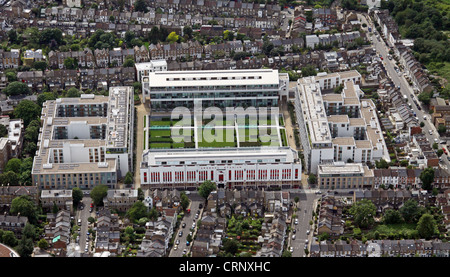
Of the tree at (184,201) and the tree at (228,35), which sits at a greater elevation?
the tree at (228,35)

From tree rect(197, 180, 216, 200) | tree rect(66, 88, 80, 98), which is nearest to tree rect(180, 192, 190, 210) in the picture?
tree rect(197, 180, 216, 200)

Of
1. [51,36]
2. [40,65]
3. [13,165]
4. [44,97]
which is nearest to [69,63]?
[40,65]

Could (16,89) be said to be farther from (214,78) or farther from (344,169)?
(344,169)

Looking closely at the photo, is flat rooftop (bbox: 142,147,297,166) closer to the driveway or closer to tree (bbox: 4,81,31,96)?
the driveway

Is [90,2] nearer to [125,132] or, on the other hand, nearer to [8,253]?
[125,132]

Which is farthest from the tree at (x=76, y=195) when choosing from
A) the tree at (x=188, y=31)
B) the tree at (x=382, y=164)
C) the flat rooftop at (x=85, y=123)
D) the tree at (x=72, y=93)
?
the tree at (x=188, y=31)

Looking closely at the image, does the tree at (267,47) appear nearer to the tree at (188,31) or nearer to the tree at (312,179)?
the tree at (188,31)

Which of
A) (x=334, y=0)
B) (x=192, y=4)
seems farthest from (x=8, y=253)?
(x=334, y=0)
